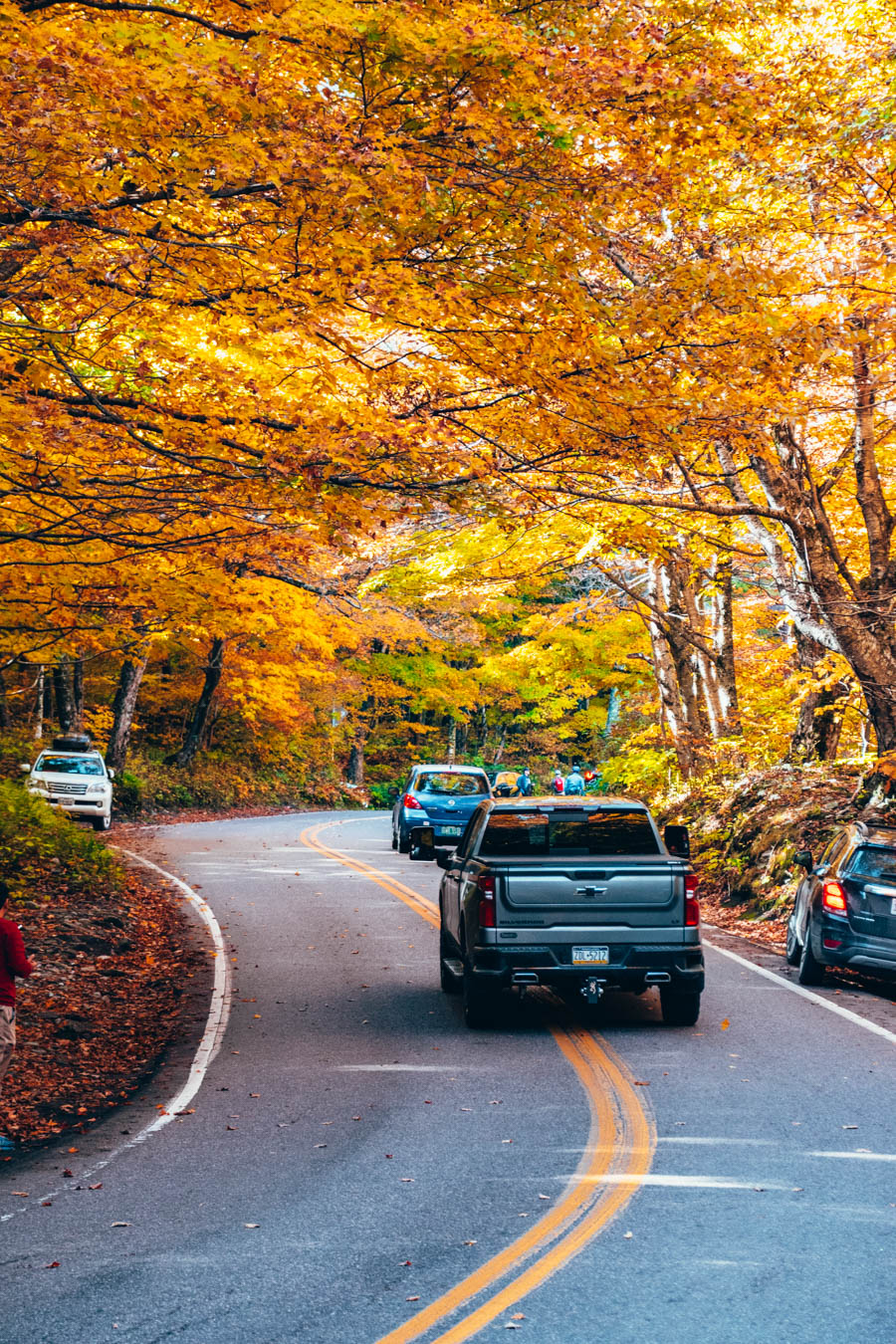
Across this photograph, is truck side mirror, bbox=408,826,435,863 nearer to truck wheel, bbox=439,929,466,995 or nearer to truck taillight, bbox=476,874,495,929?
truck wheel, bbox=439,929,466,995

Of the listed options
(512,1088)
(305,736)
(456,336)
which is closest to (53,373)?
(456,336)

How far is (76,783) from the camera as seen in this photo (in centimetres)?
2827

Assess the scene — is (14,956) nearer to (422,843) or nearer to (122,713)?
(422,843)

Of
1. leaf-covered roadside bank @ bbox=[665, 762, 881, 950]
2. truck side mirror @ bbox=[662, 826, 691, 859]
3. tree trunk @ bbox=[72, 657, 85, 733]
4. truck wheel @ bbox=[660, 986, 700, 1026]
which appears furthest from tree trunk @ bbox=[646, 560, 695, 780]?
tree trunk @ bbox=[72, 657, 85, 733]

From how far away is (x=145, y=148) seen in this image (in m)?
7.31

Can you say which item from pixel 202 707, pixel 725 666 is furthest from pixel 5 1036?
pixel 202 707

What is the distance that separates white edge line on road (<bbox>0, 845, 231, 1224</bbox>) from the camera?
283 inches

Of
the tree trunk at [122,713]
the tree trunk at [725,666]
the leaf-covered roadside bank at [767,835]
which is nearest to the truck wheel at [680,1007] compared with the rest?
the leaf-covered roadside bank at [767,835]

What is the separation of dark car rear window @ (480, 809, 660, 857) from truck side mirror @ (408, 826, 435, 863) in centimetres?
1408

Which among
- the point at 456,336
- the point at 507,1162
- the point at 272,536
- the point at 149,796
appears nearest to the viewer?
the point at 507,1162

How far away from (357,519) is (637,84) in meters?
4.28

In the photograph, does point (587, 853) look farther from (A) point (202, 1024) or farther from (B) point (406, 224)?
(B) point (406, 224)

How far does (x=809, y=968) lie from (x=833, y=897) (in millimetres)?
979

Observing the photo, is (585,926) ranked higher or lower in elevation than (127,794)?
lower
